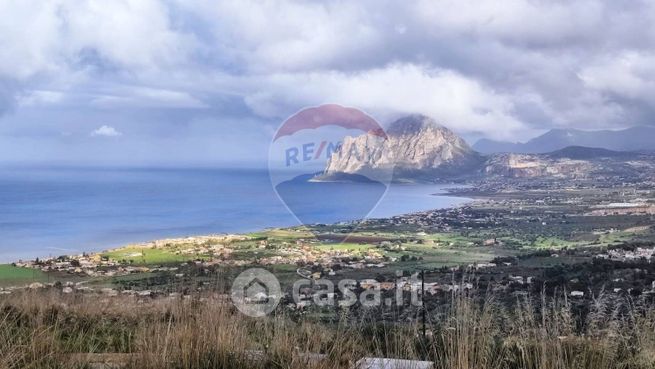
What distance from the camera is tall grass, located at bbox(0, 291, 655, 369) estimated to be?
145 inches

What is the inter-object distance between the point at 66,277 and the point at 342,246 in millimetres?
6261

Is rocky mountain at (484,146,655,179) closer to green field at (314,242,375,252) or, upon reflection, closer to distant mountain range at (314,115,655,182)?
distant mountain range at (314,115,655,182)

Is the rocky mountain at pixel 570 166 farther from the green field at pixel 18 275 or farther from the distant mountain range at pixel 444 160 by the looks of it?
the green field at pixel 18 275

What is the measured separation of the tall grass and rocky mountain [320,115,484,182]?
3130mm

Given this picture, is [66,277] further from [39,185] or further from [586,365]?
[39,185]

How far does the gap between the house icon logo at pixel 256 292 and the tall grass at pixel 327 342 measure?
0.64 meters

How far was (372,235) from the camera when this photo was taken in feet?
57.2

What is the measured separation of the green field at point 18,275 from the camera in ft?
33.4

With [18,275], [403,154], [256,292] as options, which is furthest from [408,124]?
[18,275]

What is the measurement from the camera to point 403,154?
12.5m

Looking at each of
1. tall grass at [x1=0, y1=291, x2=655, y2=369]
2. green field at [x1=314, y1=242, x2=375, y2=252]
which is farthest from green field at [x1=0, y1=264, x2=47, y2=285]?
green field at [x1=314, y1=242, x2=375, y2=252]

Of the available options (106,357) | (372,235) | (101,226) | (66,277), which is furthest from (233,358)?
(101,226)

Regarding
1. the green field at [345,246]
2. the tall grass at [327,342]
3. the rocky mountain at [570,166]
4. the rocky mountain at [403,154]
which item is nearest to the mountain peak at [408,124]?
the rocky mountain at [403,154]

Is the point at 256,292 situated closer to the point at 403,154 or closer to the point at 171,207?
the point at 403,154
